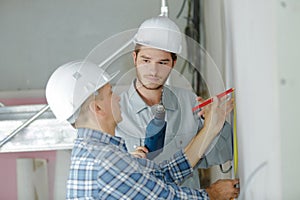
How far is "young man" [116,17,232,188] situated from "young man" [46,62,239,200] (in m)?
0.07

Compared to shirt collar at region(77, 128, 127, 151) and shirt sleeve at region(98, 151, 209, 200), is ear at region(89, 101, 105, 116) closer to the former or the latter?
shirt collar at region(77, 128, 127, 151)

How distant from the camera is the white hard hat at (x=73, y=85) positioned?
1.37m

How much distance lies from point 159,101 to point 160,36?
213mm

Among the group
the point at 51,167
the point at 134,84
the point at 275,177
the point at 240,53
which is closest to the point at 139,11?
the point at 51,167

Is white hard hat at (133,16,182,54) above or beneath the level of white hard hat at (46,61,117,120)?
above

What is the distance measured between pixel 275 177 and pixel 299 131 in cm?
10

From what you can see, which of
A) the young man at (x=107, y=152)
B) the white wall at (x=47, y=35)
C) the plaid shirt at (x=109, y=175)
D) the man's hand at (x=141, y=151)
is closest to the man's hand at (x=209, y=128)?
the young man at (x=107, y=152)

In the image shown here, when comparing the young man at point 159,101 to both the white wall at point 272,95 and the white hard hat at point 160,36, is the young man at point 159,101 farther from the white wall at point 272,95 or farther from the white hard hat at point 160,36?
the white wall at point 272,95

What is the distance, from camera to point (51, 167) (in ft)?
9.68

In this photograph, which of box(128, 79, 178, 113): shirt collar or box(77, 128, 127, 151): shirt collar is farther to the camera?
box(128, 79, 178, 113): shirt collar

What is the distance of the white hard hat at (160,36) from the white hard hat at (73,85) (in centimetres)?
21

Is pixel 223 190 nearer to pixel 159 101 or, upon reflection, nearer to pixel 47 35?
pixel 159 101

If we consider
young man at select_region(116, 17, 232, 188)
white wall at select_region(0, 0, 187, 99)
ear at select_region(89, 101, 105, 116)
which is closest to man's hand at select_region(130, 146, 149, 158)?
young man at select_region(116, 17, 232, 188)

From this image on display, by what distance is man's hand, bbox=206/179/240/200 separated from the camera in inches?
54.8
